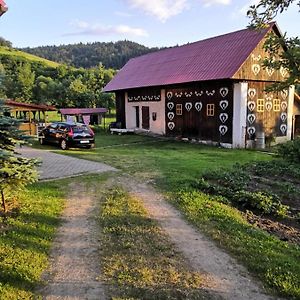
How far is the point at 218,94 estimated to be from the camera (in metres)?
21.6

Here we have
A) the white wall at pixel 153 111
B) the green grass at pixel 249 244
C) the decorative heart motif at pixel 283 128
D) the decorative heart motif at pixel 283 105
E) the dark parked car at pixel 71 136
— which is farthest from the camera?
the white wall at pixel 153 111

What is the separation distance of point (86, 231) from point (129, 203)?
6.24ft

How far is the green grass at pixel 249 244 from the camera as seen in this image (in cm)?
503

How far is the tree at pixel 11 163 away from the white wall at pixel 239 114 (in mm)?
15649

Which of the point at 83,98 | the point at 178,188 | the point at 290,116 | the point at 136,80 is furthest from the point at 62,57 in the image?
the point at 178,188

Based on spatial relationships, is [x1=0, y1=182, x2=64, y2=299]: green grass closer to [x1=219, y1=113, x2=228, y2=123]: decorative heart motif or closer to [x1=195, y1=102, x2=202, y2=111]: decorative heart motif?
[x1=219, y1=113, x2=228, y2=123]: decorative heart motif

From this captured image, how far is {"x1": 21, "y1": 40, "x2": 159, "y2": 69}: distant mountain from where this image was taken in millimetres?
100875

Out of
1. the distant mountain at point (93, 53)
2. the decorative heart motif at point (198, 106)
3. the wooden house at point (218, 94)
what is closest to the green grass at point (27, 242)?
the wooden house at point (218, 94)

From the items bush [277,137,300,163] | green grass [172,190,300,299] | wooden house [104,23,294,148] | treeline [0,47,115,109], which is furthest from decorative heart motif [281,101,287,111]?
treeline [0,47,115,109]

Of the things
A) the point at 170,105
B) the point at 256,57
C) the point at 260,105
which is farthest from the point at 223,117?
the point at 170,105

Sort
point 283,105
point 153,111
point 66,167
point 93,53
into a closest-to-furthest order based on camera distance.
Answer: point 66,167 → point 283,105 → point 153,111 → point 93,53

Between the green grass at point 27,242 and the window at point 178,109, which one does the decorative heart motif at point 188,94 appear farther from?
the green grass at point 27,242

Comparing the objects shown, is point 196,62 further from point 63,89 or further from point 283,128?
point 63,89

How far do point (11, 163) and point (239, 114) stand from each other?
16.2 metres
